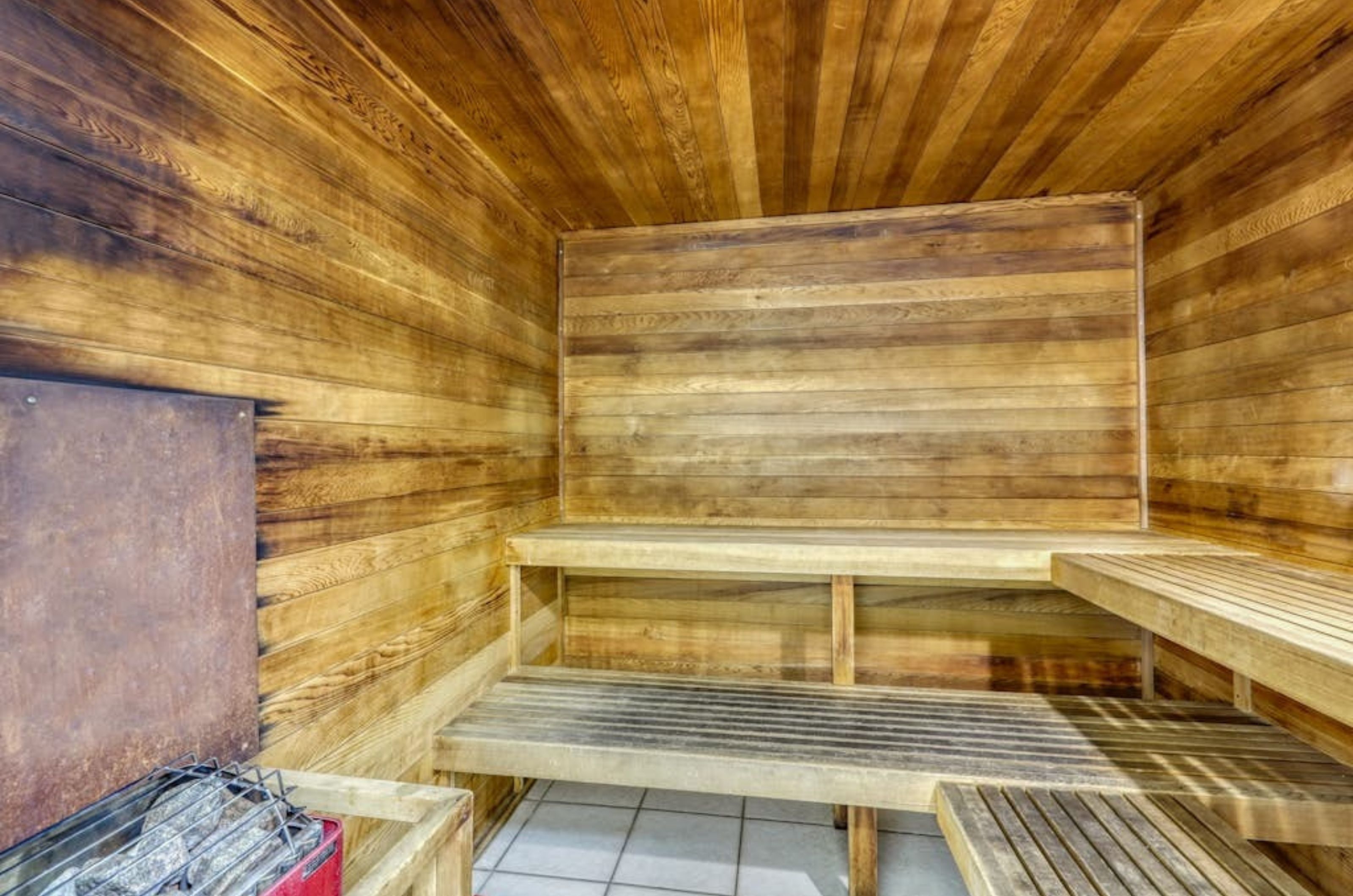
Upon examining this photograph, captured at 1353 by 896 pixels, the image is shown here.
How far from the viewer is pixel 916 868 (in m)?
2.09

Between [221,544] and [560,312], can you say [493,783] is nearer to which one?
[221,544]

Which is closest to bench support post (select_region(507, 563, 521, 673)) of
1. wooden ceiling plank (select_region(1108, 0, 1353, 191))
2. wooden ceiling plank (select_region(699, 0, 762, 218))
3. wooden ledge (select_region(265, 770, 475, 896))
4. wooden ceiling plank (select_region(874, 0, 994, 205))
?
wooden ledge (select_region(265, 770, 475, 896))

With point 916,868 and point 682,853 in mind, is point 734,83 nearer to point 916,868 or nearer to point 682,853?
point 682,853

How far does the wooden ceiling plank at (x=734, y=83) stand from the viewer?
1457mm

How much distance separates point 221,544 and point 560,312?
1941 millimetres

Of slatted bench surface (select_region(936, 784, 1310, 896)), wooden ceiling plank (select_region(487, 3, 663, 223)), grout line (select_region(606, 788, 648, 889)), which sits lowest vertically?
grout line (select_region(606, 788, 648, 889))

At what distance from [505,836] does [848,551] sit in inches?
64.3

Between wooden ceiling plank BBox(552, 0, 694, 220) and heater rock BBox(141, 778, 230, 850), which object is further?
wooden ceiling plank BBox(552, 0, 694, 220)

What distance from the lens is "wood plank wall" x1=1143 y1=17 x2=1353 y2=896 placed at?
159 centimetres

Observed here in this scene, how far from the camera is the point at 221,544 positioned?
44.7 inches

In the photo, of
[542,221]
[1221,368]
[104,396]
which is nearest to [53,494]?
[104,396]

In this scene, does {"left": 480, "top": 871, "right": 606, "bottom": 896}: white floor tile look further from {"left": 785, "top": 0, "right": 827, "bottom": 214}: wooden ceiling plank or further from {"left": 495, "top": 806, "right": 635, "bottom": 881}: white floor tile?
{"left": 785, "top": 0, "right": 827, "bottom": 214}: wooden ceiling plank

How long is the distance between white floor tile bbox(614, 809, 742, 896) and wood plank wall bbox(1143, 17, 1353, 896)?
1.65 meters

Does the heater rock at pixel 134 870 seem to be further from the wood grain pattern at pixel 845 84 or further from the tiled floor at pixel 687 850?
the wood grain pattern at pixel 845 84
